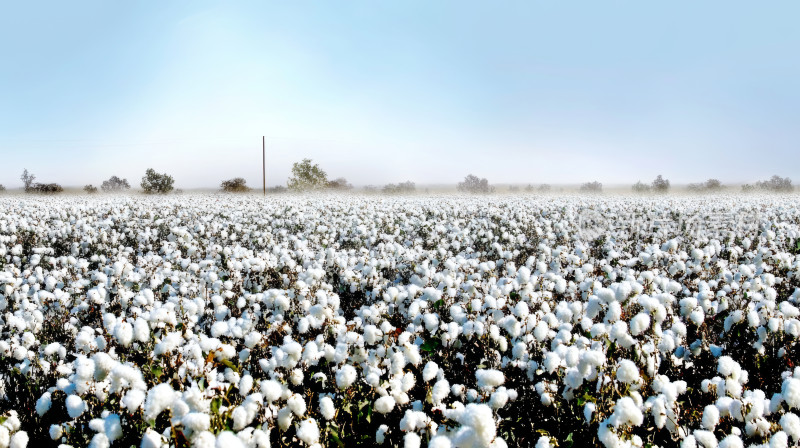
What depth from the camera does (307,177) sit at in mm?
58000

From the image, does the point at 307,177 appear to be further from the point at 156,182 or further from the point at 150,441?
the point at 150,441

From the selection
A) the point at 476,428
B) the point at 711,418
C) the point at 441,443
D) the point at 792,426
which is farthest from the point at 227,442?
the point at 792,426

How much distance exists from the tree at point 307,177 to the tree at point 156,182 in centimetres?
1467

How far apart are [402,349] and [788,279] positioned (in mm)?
7925

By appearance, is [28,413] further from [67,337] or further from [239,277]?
[239,277]

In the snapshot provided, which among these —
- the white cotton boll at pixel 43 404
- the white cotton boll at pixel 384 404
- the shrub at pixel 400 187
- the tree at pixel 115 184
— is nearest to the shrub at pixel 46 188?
the tree at pixel 115 184

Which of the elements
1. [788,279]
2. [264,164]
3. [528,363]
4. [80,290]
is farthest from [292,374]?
[264,164]

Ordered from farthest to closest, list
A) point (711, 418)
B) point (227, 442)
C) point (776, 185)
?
point (776, 185), point (711, 418), point (227, 442)

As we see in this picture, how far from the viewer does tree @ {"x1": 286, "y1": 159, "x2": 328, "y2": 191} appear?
57938 mm

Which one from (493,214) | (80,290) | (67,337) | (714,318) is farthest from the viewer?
(493,214)

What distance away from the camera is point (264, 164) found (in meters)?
43.8

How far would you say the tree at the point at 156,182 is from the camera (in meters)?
48.3

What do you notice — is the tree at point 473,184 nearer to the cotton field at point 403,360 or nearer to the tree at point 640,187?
the tree at point 640,187

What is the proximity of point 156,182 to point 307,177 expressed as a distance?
55.3 ft
